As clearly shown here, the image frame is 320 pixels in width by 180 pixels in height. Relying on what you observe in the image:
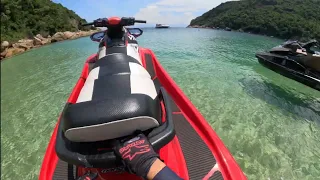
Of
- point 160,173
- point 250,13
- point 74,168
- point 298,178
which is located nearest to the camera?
Result: point 160,173

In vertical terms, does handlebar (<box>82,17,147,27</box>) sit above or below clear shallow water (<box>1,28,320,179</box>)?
above

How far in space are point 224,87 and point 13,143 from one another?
17.8ft

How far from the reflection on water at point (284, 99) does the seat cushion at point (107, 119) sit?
481 cm

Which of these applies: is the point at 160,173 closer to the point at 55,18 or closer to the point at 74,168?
the point at 74,168

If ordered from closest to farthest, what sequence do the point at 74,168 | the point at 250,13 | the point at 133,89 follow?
the point at 133,89
the point at 74,168
the point at 250,13

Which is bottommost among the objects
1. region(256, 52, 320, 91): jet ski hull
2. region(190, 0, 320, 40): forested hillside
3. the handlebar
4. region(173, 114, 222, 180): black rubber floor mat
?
region(173, 114, 222, 180): black rubber floor mat

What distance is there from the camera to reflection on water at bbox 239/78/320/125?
16.9ft

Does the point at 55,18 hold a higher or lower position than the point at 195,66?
higher

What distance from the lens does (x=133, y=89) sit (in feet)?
5.69

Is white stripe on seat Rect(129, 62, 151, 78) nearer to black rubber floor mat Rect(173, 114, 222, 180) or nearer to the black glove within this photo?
the black glove

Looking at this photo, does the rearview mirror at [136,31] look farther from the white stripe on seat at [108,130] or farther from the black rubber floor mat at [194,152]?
the white stripe on seat at [108,130]

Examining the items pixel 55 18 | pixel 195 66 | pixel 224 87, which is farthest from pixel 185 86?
pixel 55 18

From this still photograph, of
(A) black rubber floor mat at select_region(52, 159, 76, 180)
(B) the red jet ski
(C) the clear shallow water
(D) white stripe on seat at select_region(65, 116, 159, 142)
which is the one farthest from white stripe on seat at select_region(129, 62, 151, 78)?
(A) black rubber floor mat at select_region(52, 159, 76, 180)

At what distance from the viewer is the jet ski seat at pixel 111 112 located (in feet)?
4.65
